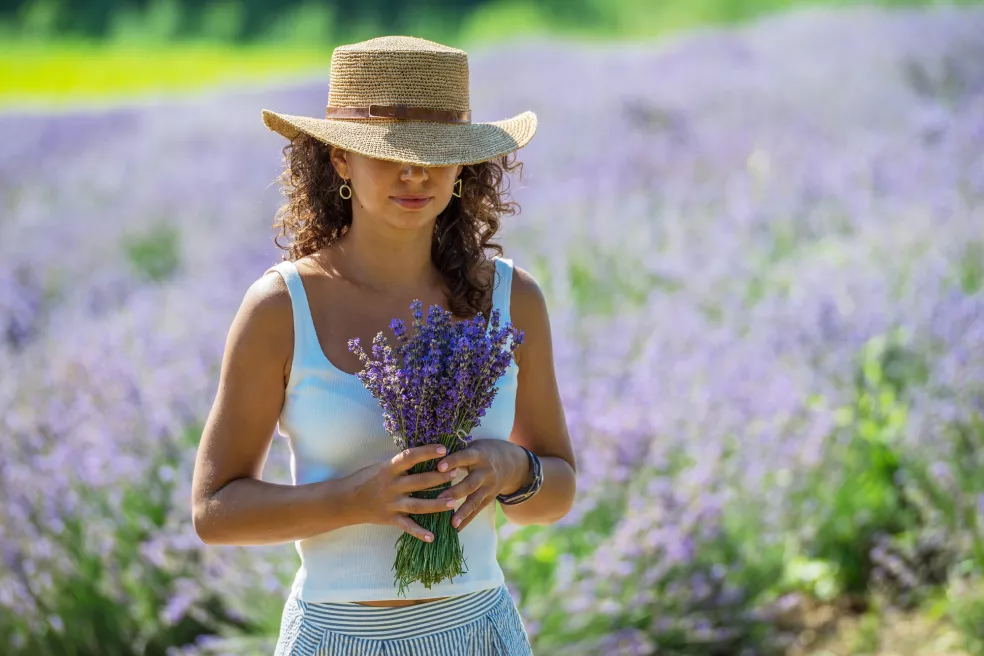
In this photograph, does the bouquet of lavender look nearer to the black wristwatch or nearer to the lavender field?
the black wristwatch

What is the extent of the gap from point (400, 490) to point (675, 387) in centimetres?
217

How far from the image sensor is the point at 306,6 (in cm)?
662

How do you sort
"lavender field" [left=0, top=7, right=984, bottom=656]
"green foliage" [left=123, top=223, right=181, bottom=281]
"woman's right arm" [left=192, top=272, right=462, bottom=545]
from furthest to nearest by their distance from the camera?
"green foliage" [left=123, top=223, right=181, bottom=281], "lavender field" [left=0, top=7, right=984, bottom=656], "woman's right arm" [left=192, top=272, right=462, bottom=545]

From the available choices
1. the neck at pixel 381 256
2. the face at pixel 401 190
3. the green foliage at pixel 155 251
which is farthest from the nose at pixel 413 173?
the green foliage at pixel 155 251

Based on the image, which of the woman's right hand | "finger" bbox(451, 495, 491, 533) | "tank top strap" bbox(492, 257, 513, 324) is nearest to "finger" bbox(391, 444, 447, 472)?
the woman's right hand

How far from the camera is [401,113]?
5.19ft

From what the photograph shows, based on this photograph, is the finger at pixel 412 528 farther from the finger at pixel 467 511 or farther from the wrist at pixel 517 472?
the wrist at pixel 517 472

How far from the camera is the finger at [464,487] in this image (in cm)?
138

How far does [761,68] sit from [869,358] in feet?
10.9

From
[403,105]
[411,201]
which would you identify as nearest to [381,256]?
[411,201]

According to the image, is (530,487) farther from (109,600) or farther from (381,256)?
(109,600)

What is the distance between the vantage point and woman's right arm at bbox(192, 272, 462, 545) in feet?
4.83

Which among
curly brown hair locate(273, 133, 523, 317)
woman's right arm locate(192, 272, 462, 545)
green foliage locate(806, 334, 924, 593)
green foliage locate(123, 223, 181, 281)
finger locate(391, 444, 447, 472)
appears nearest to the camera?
finger locate(391, 444, 447, 472)

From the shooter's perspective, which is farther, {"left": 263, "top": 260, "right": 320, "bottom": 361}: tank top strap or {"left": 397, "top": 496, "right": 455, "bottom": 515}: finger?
{"left": 263, "top": 260, "right": 320, "bottom": 361}: tank top strap
